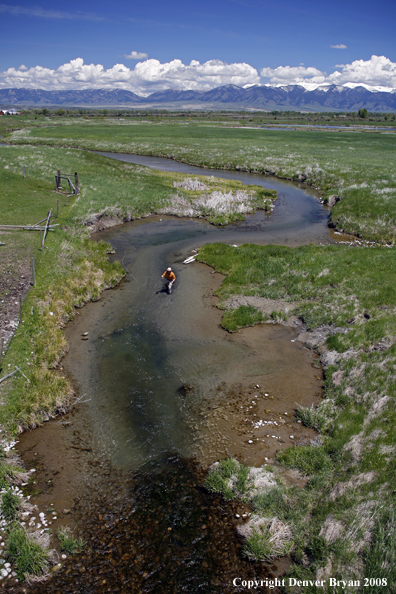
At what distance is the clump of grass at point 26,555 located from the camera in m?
8.91

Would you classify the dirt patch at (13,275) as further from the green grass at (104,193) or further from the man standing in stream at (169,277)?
the man standing in stream at (169,277)

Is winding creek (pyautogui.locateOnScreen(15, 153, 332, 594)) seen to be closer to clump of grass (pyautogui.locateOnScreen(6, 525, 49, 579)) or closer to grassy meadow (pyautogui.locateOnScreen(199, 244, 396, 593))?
clump of grass (pyautogui.locateOnScreen(6, 525, 49, 579))

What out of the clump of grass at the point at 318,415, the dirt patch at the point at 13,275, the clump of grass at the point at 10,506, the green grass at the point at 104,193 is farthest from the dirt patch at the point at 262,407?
the green grass at the point at 104,193

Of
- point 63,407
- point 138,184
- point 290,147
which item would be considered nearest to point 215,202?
point 138,184

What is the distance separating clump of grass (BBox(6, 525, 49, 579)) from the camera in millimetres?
8906

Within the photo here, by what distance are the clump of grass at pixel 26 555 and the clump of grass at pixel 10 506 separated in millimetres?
716

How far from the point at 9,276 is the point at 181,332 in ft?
38.9

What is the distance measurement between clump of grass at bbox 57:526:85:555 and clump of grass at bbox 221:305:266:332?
42.8ft

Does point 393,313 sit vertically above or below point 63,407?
above

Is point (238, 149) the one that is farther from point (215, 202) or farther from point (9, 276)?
point (9, 276)

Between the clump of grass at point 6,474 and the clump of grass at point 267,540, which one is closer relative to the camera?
the clump of grass at point 267,540

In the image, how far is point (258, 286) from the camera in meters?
25.1

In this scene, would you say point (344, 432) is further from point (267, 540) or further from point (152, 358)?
point (152, 358)

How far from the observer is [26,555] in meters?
9.00
